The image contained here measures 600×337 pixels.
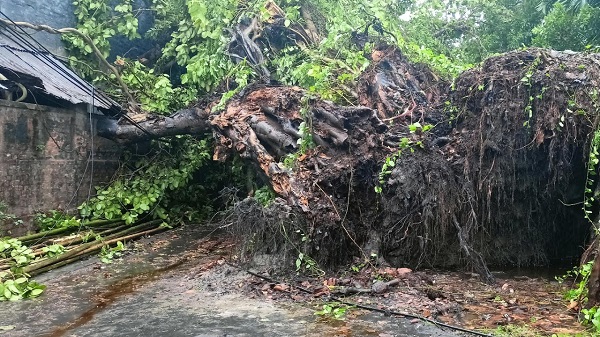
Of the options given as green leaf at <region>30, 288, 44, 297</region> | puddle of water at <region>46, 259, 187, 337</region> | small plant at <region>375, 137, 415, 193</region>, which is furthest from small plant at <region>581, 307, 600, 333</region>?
green leaf at <region>30, 288, 44, 297</region>

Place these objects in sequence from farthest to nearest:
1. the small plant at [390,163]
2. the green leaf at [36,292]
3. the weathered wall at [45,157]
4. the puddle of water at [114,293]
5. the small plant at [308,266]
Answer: the weathered wall at [45,157], the small plant at [390,163], the small plant at [308,266], the green leaf at [36,292], the puddle of water at [114,293]

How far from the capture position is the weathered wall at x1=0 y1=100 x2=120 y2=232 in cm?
781

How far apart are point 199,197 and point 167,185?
52.1 inches

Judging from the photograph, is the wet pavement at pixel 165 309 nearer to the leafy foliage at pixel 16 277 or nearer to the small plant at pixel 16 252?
the leafy foliage at pixel 16 277

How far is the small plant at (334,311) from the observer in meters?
4.71

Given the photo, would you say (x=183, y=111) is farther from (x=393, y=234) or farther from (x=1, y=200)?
(x=393, y=234)

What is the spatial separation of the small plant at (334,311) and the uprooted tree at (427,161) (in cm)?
121

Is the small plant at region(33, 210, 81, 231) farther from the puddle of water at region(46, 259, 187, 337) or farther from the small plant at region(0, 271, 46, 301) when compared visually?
the small plant at region(0, 271, 46, 301)

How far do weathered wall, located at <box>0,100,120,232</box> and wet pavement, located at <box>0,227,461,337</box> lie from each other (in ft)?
6.16

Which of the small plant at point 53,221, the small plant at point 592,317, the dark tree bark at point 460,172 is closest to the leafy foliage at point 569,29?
the dark tree bark at point 460,172

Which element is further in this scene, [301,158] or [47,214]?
[47,214]

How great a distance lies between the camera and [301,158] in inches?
269

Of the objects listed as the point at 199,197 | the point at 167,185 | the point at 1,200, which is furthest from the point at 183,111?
the point at 1,200

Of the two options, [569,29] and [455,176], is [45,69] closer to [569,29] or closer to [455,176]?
[455,176]
